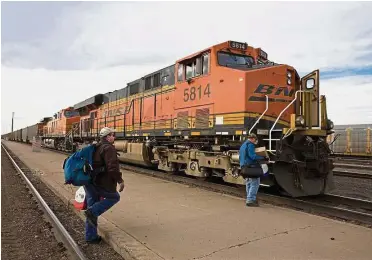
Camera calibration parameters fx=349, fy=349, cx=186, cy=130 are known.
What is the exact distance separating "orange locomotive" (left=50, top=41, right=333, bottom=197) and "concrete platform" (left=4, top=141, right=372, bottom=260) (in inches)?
56.3

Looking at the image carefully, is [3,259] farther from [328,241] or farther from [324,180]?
[324,180]

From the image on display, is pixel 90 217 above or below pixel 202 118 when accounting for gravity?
below

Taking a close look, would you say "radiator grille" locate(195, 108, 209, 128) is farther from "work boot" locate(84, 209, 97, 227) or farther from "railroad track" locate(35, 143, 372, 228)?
"work boot" locate(84, 209, 97, 227)

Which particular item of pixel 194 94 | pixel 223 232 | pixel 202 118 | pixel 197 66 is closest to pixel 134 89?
pixel 194 94

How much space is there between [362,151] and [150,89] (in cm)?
1596

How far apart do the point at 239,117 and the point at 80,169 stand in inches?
174

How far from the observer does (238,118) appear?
8.15 meters

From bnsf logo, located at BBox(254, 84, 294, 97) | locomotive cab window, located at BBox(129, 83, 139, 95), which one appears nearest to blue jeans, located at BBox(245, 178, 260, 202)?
bnsf logo, located at BBox(254, 84, 294, 97)

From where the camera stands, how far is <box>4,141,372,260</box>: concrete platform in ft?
13.7

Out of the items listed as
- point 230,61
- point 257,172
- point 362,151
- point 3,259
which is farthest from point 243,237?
point 362,151

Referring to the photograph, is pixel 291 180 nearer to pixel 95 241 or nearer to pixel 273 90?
pixel 273 90

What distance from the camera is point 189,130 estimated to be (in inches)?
394

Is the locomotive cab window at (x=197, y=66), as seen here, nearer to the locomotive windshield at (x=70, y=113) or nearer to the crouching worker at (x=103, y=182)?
the crouching worker at (x=103, y=182)

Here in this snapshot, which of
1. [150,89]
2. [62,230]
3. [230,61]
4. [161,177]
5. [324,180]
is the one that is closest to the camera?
[62,230]
